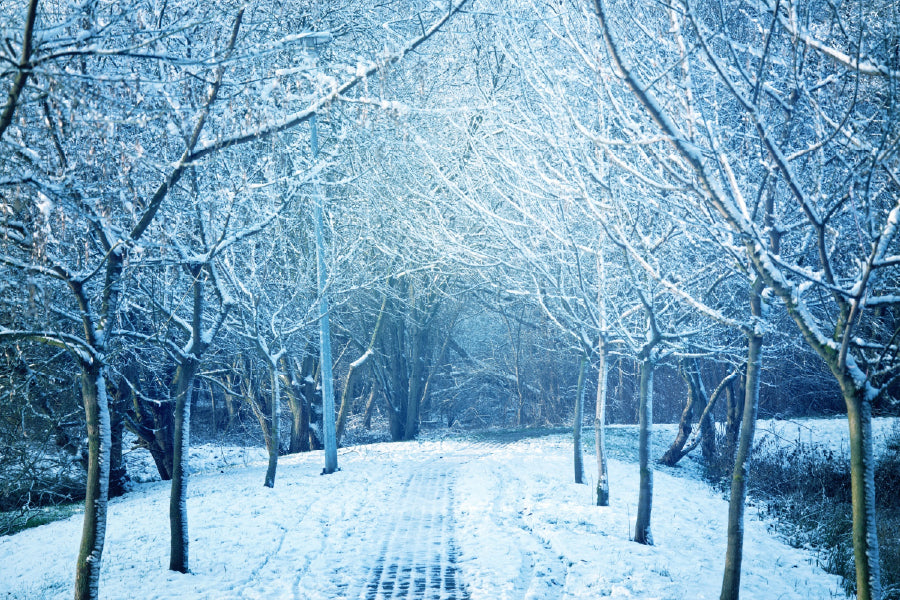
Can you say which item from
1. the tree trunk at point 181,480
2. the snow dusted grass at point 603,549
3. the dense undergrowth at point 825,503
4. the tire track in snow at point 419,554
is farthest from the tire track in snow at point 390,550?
the dense undergrowth at point 825,503

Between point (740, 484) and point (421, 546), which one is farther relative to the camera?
point (421, 546)

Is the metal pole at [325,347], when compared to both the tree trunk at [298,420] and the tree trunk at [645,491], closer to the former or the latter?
the tree trunk at [298,420]

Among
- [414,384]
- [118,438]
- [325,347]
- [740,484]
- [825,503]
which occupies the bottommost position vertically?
[118,438]

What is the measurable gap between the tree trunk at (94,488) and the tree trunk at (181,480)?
1.20m

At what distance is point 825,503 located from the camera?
1171 cm

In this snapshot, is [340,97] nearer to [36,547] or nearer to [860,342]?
[860,342]

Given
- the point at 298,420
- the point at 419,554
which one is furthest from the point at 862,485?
the point at 298,420

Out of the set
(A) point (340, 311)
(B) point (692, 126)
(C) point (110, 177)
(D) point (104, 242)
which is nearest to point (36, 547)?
(D) point (104, 242)

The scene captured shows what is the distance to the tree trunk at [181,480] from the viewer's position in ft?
23.9

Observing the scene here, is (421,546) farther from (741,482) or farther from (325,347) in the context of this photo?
(325,347)

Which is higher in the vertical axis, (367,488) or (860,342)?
(860,342)

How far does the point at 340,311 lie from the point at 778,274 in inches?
761

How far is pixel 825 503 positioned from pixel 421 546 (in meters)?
7.93

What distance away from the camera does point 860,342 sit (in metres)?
4.48
